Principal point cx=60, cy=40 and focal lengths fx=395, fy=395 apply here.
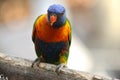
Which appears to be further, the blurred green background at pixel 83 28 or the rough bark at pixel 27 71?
the blurred green background at pixel 83 28

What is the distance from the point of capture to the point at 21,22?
4.74 m

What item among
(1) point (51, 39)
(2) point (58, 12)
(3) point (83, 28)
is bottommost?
(3) point (83, 28)

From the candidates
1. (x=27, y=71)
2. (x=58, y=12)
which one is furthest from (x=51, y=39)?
(x=27, y=71)

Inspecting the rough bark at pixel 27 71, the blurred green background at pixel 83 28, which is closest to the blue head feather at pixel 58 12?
the rough bark at pixel 27 71

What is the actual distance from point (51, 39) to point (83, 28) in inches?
72.6

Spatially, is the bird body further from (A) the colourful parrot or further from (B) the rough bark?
(B) the rough bark

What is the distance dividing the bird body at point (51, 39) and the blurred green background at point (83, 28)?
158 centimetres

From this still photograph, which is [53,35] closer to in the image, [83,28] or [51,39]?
[51,39]

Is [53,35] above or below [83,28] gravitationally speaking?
above

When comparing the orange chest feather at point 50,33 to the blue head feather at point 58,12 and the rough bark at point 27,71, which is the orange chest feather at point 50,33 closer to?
the blue head feather at point 58,12

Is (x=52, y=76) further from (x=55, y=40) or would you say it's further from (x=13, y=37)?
(x=13, y=37)

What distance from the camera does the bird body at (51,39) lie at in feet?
9.30

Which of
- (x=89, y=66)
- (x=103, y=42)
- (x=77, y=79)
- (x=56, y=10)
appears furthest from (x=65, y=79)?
(x=103, y=42)

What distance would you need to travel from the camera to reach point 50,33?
2826 mm
